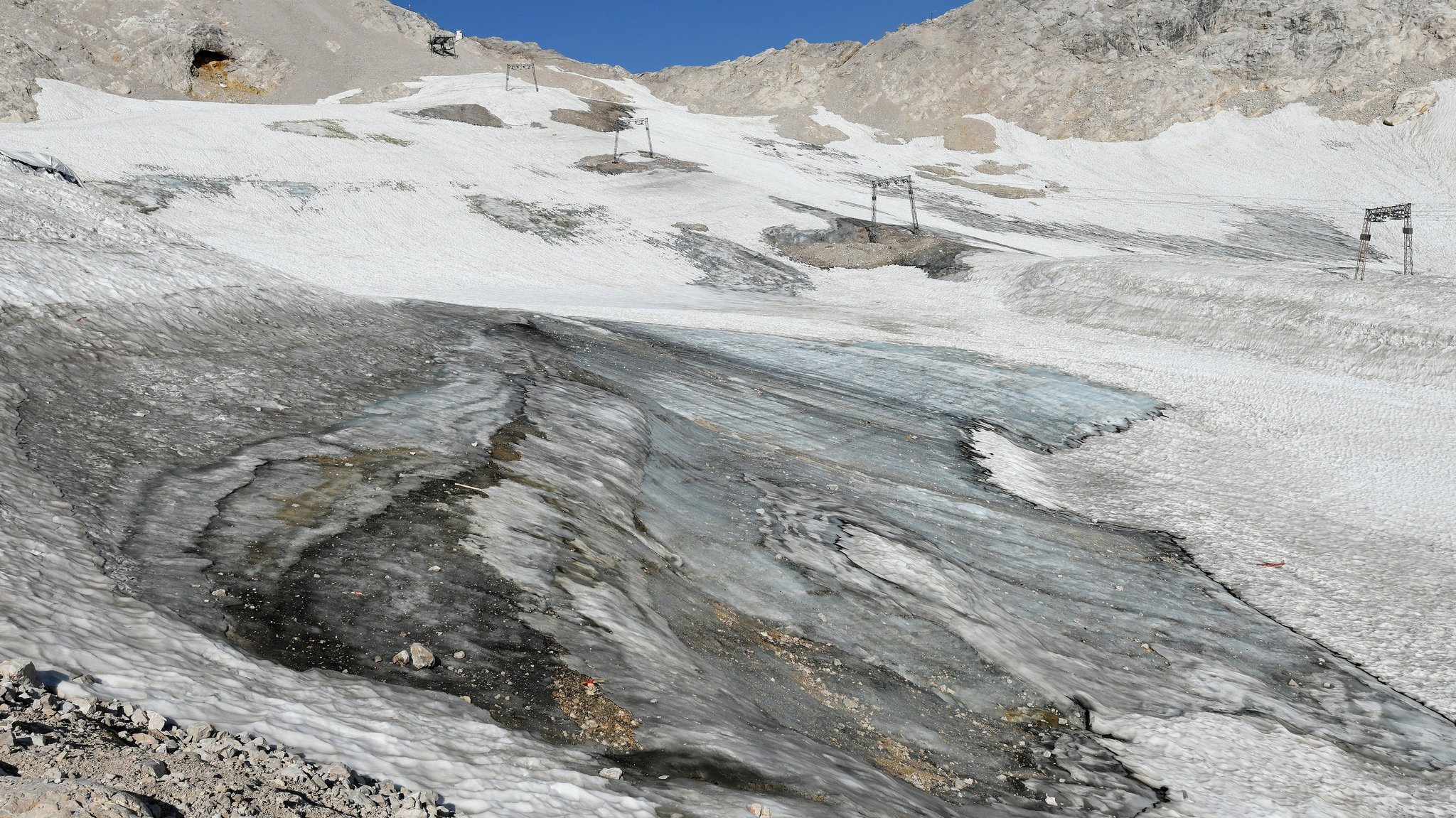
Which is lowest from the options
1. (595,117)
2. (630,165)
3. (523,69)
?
(630,165)

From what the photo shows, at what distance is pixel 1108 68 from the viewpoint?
343 feet

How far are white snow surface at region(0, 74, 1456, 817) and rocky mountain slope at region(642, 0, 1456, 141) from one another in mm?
15222

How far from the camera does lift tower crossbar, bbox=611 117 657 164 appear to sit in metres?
65.1

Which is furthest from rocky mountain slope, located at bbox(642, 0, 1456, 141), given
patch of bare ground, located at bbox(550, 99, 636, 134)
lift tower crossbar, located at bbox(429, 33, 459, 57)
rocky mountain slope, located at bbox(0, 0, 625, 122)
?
lift tower crossbar, located at bbox(429, 33, 459, 57)

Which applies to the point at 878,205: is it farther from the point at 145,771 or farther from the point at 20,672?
the point at 145,771

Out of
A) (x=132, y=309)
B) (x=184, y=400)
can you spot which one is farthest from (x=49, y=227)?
(x=184, y=400)

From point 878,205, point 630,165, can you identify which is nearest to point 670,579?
point 630,165

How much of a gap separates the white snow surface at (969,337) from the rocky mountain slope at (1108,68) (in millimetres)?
15222

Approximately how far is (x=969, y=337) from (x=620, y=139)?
142ft

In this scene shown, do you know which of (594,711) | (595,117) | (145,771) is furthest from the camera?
(595,117)

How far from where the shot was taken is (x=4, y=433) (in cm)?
1041

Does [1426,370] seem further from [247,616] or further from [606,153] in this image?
[606,153]

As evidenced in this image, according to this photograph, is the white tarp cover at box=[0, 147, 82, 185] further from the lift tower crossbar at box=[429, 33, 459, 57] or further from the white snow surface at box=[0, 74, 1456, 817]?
the lift tower crossbar at box=[429, 33, 459, 57]

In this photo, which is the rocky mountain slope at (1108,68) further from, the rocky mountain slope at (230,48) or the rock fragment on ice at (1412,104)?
the rocky mountain slope at (230,48)
